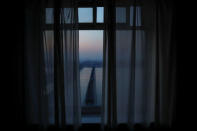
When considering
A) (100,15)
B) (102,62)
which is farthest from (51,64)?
(100,15)

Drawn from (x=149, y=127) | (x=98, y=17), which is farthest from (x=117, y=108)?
(x=98, y=17)

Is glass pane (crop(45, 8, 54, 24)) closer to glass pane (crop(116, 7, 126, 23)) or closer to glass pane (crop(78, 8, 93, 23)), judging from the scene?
glass pane (crop(78, 8, 93, 23))

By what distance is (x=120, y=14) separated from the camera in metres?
2.21

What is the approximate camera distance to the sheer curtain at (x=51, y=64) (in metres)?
2.21

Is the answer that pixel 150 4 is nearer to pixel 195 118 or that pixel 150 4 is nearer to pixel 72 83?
pixel 72 83

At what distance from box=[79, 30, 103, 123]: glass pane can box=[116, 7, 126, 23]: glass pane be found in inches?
19.2

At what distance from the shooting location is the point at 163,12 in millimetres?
2213

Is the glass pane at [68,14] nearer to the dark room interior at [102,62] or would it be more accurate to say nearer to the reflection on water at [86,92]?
the dark room interior at [102,62]

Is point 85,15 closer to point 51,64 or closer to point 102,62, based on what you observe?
point 102,62

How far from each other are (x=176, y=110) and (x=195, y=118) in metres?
0.30

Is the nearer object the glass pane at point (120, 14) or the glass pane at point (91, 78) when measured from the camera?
the glass pane at point (120, 14)

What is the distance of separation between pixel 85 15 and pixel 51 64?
0.92 m

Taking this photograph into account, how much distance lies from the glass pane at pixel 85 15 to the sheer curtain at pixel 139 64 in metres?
0.25

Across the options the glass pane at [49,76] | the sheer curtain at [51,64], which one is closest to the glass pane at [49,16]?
the sheer curtain at [51,64]
